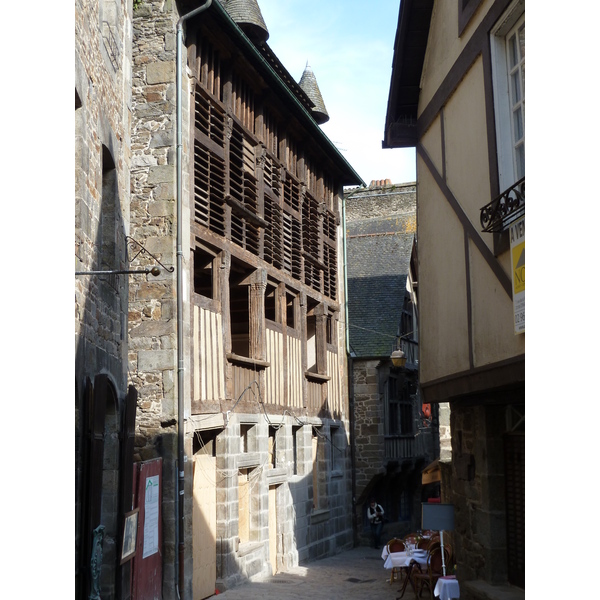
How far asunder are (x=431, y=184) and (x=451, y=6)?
5.19ft

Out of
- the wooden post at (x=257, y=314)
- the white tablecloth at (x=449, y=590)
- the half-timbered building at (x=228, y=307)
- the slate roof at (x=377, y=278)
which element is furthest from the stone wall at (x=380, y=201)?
the white tablecloth at (x=449, y=590)

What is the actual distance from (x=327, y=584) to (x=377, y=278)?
411 inches

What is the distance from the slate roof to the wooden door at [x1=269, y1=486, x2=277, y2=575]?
5691mm

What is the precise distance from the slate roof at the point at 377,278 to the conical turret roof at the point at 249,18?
7561mm

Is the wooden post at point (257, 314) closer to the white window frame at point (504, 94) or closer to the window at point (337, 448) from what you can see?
the window at point (337, 448)

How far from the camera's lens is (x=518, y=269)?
533 cm

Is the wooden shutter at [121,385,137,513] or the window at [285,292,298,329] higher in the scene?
the window at [285,292,298,329]

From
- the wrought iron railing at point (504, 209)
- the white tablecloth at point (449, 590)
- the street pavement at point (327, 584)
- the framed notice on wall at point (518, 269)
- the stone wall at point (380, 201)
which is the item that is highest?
the stone wall at point (380, 201)

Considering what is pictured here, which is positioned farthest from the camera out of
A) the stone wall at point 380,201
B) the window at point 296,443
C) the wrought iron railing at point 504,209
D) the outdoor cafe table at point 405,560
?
the stone wall at point 380,201

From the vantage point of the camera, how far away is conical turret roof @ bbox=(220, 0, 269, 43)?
14.9 m

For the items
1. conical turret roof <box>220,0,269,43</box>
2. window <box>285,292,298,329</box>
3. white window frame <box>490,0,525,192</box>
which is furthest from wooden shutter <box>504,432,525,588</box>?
conical turret roof <box>220,0,269,43</box>

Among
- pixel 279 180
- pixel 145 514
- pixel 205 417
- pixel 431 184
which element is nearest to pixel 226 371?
pixel 205 417

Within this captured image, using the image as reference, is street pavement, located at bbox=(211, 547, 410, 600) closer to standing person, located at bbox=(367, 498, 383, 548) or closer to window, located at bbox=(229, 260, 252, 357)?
standing person, located at bbox=(367, 498, 383, 548)

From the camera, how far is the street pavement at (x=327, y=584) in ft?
38.4
